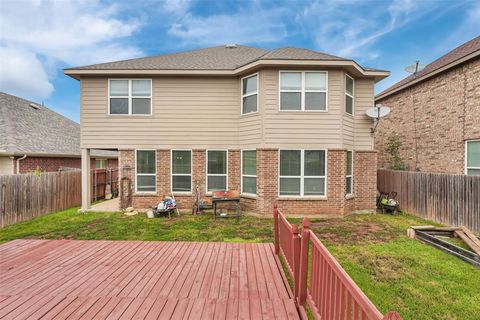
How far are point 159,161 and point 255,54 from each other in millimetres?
6747

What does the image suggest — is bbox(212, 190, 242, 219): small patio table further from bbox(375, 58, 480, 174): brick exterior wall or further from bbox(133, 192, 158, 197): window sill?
bbox(375, 58, 480, 174): brick exterior wall

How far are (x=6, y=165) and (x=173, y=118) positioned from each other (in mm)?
8676

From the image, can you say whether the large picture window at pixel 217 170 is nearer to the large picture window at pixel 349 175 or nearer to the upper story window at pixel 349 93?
the large picture window at pixel 349 175

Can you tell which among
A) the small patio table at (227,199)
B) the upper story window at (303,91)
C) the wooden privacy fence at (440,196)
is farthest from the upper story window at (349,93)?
the small patio table at (227,199)

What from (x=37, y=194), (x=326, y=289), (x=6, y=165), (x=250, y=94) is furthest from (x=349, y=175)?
(x=6, y=165)

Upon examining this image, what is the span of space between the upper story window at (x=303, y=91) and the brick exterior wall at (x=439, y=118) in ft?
17.1

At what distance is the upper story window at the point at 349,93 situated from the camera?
9180 mm

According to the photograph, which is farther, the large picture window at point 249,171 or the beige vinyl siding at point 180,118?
the beige vinyl siding at point 180,118

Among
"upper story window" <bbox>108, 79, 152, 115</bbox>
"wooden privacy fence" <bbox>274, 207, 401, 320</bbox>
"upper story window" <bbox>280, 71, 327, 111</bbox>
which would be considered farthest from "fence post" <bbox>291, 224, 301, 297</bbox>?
"upper story window" <bbox>108, 79, 152, 115</bbox>

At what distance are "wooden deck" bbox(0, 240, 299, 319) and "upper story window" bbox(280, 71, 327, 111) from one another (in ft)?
18.4

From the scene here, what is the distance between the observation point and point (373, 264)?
15.5ft

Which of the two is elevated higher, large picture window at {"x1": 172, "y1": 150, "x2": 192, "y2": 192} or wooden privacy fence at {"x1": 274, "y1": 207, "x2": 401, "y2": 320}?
large picture window at {"x1": 172, "y1": 150, "x2": 192, "y2": 192}

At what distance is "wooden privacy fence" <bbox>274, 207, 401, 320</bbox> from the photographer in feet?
5.53

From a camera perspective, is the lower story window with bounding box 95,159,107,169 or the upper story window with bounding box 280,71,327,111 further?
the lower story window with bounding box 95,159,107,169
